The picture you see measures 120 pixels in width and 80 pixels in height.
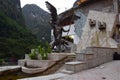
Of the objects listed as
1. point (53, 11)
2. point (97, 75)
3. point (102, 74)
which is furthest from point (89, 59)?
point (53, 11)

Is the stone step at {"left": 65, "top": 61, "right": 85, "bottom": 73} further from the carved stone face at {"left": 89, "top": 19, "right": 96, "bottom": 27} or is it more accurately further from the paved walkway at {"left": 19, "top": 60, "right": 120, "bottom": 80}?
the carved stone face at {"left": 89, "top": 19, "right": 96, "bottom": 27}

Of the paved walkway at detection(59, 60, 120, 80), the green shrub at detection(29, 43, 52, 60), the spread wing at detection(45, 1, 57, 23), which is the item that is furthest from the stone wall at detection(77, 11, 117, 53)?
the paved walkway at detection(59, 60, 120, 80)

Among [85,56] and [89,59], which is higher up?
[85,56]

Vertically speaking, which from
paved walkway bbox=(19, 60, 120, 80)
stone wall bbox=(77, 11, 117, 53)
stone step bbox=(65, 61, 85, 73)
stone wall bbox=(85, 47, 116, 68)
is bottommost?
paved walkway bbox=(19, 60, 120, 80)

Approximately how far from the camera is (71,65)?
10250 mm

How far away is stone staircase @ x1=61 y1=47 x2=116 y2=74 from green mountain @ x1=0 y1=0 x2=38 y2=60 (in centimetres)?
3102

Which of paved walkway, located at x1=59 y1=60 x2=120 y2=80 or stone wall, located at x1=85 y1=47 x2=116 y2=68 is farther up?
stone wall, located at x1=85 y1=47 x2=116 y2=68

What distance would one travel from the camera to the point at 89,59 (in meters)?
11.1

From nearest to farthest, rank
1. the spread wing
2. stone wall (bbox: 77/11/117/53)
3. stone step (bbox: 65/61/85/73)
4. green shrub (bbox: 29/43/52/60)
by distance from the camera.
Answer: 1. stone step (bbox: 65/61/85/73)
2. green shrub (bbox: 29/43/52/60)
3. the spread wing
4. stone wall (bbox: 77/11/117/53)

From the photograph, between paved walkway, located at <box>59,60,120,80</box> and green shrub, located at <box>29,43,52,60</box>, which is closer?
paved walkway, located at <box>59,60,120,80</box>

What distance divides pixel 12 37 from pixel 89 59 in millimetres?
54539

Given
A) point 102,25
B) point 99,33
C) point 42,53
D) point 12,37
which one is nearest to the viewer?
point 42,53

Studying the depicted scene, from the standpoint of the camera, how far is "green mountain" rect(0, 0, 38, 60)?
171ft

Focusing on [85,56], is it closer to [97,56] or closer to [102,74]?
[97,56]
